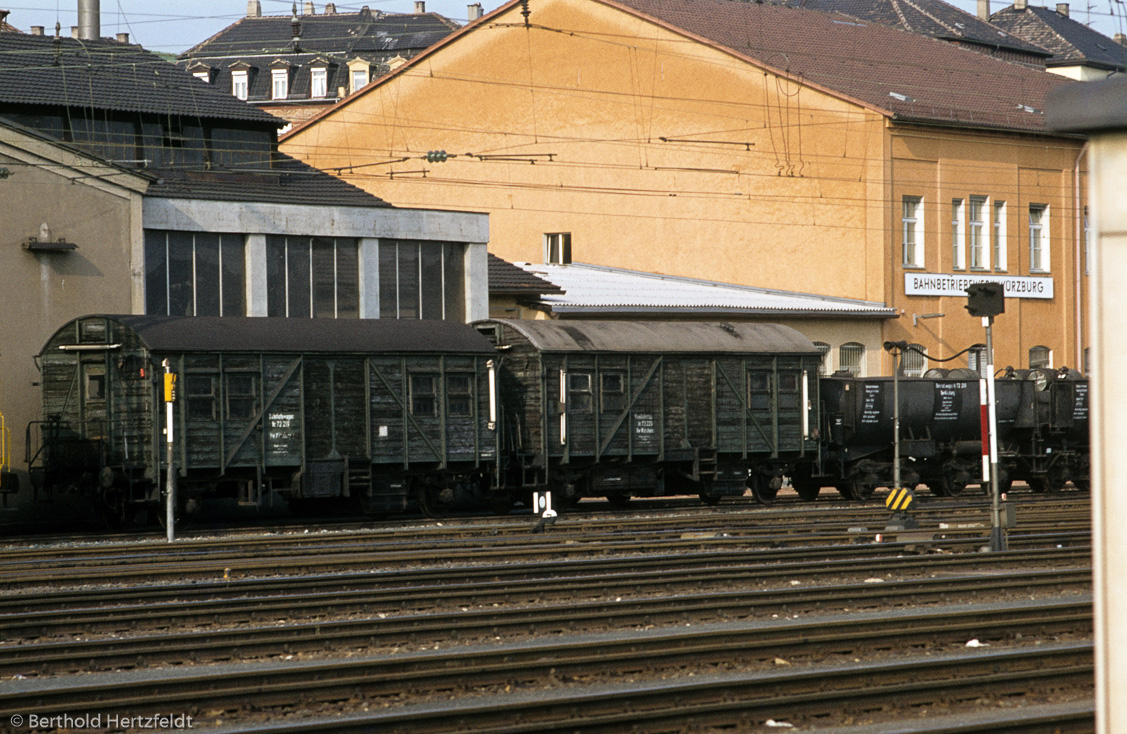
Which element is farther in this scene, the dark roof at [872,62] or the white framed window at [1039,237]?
the white framed window at [1039,237]

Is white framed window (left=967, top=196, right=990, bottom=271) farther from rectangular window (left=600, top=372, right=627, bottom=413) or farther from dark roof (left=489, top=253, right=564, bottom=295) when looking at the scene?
rectangular window (left=600, top=372, right=627, bottom=413)

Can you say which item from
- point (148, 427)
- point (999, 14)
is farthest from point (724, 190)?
point (999, 14)

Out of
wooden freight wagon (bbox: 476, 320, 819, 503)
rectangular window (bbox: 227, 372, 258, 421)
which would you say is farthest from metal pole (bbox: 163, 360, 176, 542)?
wooden freight wagon (bbox: 476, 320, 819, 503)

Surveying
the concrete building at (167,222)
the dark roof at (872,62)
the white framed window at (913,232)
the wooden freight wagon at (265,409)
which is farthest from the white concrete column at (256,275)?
the white framed window at (913,232)

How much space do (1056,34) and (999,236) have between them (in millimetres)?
25697

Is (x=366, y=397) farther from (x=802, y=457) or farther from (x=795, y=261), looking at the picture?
(x=795, y=261)

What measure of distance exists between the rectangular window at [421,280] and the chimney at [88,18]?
1613 centimetres

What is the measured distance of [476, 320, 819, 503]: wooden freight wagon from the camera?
26891mm

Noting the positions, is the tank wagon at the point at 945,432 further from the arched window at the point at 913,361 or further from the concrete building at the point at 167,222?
the concrete building at the point at 167,222

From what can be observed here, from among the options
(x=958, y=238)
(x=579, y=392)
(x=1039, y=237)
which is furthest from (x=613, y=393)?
(x=1039, y=237)

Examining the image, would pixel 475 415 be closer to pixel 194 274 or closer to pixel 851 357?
pixel 194 274

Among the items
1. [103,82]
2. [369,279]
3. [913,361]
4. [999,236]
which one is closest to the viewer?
[369,279]

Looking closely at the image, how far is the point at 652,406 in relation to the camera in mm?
28031

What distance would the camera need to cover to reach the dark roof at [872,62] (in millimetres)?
43875
